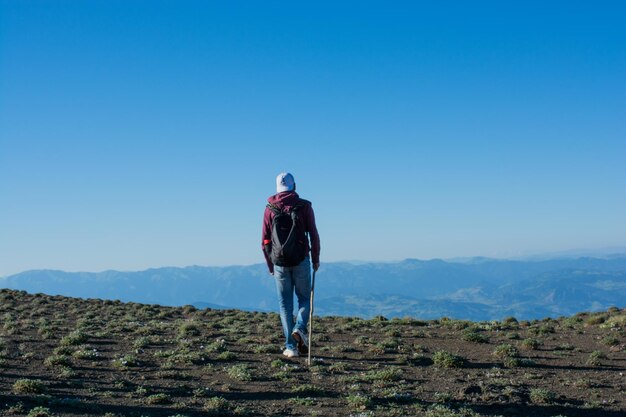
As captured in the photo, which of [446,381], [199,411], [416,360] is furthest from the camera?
[416,360]

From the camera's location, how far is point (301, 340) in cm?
1108

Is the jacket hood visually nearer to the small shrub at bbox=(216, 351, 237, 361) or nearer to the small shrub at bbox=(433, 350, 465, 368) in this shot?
the small shrub at bbox=(216, 351, 237, 361)

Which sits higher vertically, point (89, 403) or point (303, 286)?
point (303, 286)

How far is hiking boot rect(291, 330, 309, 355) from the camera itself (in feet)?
36.0

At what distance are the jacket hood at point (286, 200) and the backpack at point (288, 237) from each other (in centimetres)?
7

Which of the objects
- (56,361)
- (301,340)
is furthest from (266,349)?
(56,361)

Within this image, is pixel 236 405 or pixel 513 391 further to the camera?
pixel 513 391

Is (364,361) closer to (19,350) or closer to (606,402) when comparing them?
(606,402)

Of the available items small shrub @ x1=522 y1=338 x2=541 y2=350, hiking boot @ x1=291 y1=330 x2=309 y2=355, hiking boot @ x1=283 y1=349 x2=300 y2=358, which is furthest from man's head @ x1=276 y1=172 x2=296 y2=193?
small shrub @ x1=522 y1=338 x2=541 y2=350

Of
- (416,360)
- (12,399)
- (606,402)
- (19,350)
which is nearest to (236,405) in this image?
(12,399)

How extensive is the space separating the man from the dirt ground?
101 centimetres

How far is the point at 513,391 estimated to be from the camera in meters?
8.84

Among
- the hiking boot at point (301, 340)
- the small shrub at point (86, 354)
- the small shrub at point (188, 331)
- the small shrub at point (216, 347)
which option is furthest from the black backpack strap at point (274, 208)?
the small shrub at point (188, 331)

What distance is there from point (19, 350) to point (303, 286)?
6455mm
